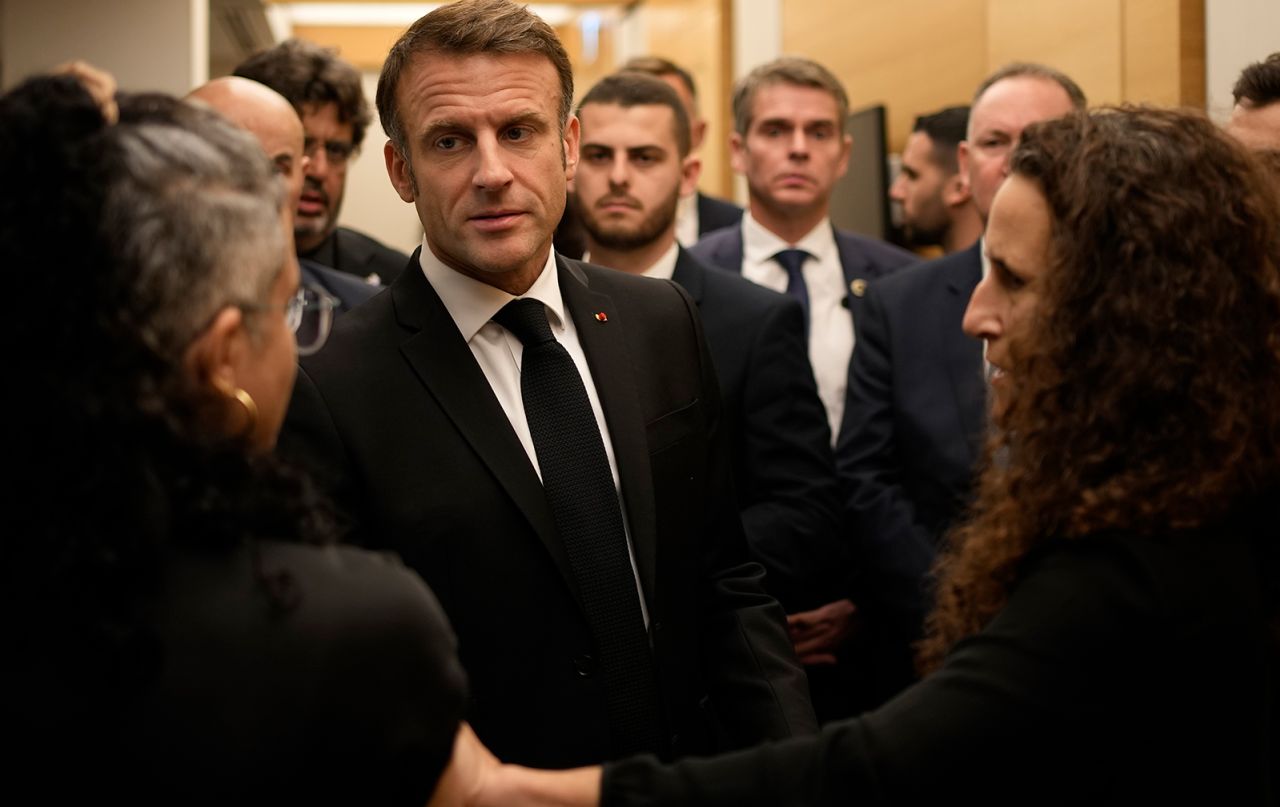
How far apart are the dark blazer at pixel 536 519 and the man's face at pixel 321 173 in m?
1.45

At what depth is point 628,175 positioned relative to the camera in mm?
3422

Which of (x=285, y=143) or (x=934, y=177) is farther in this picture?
(x=934, y=177)

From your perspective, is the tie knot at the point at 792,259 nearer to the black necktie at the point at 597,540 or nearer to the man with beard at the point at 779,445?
the man with beard at the point at 779,445

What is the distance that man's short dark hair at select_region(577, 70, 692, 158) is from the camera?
140 inches

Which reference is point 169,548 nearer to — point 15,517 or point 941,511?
point 15,517

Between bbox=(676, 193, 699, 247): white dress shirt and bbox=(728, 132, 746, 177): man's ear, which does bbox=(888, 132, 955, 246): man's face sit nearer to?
bbox=(676, 193, 699, 247): white dress shirt

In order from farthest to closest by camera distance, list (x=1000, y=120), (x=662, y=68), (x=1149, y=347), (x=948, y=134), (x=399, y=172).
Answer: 1. (x=662, y=68)
2. (x=948, y=134)
3. (x=1000, y=120)
4. (x=399, y=172)
5. (x=1149, y=347)

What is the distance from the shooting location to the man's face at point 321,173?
3.29 m

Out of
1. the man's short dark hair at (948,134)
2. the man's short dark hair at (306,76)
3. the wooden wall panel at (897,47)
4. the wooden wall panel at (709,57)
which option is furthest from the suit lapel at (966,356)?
the wooden wall panel at (709,57)

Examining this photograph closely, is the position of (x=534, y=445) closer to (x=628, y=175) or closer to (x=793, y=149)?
(x=628, y=175)

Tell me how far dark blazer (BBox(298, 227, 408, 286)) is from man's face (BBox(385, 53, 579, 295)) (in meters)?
1.51

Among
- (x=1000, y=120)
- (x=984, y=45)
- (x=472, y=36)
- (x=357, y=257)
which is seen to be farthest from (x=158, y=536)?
(x=984, y=45)

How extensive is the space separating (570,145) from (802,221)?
1.66 metres

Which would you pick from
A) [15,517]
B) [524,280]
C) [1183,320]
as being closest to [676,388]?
[524,280]
